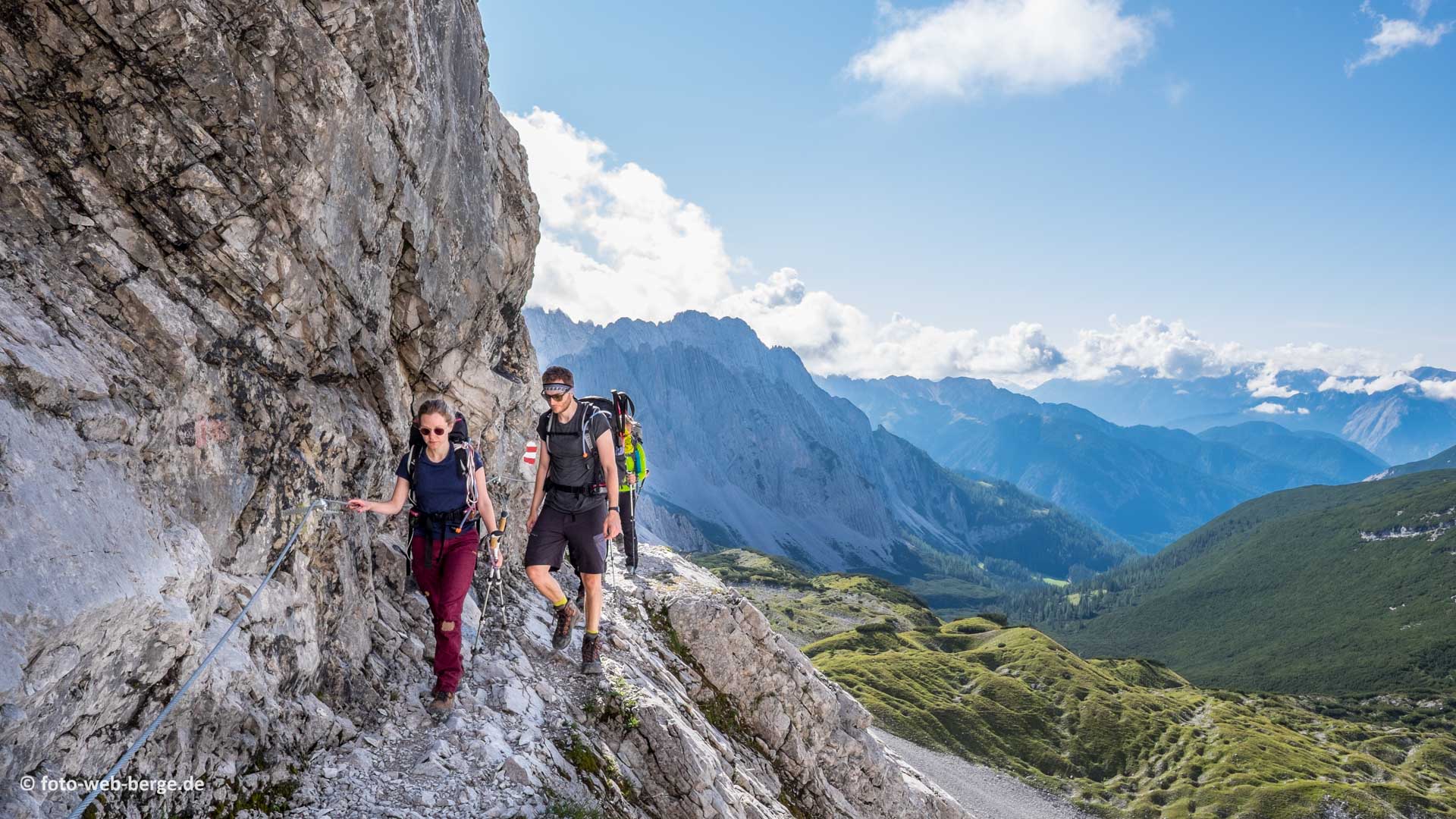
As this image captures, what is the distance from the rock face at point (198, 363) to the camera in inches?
271

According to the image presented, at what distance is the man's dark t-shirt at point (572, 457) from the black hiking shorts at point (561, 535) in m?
0.14

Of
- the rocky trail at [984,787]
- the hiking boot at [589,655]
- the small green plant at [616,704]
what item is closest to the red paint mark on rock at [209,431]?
the hiking boot at [589,655]

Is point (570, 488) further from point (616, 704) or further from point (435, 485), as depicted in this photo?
point (616, 704)

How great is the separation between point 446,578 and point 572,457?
2.89 m

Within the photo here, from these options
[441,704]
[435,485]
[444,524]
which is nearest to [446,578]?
[444,524]

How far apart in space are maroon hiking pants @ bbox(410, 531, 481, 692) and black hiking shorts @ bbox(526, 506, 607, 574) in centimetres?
159

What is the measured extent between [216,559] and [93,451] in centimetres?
222

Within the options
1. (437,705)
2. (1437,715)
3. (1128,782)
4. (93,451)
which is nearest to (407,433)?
(437,705)

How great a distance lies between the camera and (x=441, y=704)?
1084 centimetres

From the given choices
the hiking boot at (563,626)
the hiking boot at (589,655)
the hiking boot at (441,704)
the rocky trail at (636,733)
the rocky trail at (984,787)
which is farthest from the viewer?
the rocky trail at (984,787)

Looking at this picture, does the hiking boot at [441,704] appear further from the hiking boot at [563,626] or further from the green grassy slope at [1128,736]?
the green grassy slope at [1128,736]

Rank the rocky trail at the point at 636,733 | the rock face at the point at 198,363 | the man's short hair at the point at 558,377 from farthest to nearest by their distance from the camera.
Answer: the man's short hair at the point at 558,377, the rocky trail at the point at 636,733, the rock face at the point at 198,363

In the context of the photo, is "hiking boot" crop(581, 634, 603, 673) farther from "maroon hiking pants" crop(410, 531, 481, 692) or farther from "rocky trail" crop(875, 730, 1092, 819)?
"rocky trail" crop(875, 730, 1092, 819)

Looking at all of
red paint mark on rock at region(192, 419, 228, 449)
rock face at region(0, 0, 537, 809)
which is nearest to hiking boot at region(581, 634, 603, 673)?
rock face at region(0, 0, 537, 809)
